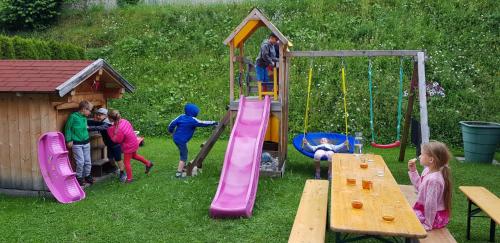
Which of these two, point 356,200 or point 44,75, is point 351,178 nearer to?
point 356,200

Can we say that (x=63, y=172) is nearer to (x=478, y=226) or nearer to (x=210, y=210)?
(x=210, y=210)

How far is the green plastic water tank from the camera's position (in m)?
9.63

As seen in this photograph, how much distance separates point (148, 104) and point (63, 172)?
7445 millimetres

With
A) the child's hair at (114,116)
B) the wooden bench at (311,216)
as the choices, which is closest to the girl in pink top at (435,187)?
the wooden bench at (311,216)

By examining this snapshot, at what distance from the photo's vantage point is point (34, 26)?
20125 millimetres

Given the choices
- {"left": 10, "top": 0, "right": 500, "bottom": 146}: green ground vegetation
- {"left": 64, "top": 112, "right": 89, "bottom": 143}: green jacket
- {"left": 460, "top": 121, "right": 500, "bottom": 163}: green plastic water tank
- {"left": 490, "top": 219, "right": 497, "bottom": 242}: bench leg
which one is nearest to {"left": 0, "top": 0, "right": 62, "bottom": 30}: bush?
{"left": 10, "top": 0, "right": 500, "bottom": 146}: green ground vegetation

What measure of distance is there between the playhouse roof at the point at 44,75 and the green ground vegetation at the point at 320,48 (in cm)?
573

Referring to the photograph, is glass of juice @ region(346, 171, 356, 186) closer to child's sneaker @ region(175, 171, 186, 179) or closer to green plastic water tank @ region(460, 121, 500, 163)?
child's sneaker @ region(175, 171, 186, 179)

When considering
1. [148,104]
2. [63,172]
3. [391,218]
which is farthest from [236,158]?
[148,104]

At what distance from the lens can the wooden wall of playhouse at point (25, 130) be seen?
23.7 ft

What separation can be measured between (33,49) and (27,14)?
324 inches

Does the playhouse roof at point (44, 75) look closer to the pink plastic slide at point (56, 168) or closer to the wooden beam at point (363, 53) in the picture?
the pink plastic slide at point (56, 168)

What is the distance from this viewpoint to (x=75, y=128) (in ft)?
24.6

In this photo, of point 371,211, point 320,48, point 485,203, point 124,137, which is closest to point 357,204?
point 371,211
